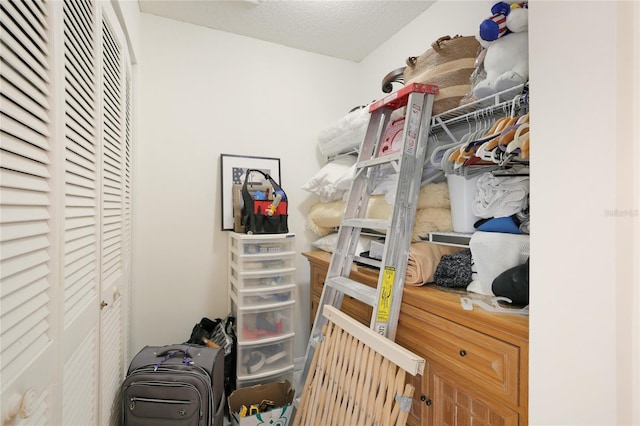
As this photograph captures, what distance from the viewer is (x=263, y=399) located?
188 centimetres

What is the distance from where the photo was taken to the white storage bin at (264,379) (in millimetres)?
1936

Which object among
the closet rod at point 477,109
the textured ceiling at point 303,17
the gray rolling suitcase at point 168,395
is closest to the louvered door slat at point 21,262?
the gray rolling suitcase at point 168,395

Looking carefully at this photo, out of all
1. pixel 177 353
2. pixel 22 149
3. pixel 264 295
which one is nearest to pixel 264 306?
pixel 264 295

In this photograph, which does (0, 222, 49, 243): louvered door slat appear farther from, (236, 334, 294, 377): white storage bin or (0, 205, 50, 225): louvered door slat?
(236, 334, 294, 377): white storage bin

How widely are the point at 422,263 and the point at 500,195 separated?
1.30ft

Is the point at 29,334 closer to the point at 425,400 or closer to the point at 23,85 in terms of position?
the point at 23,85

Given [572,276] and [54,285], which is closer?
[572,276]

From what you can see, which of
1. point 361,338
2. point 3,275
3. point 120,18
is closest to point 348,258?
point 361,338

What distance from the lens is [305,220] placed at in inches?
99.3

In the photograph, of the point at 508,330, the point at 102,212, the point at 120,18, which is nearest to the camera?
the point at 508,330

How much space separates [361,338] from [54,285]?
1030 millimetres

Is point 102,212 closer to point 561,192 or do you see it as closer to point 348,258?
point 348,258

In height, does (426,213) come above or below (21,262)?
above

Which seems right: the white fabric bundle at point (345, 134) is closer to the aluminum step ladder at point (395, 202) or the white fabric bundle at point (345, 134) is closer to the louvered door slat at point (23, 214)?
the aluminum step ladder at point (395, 202)
